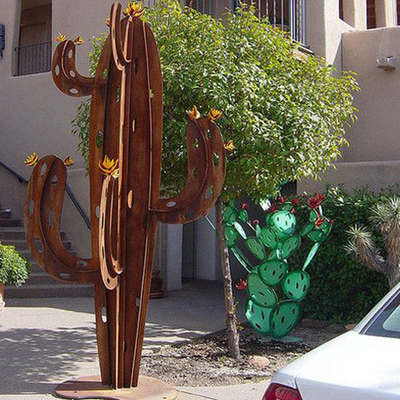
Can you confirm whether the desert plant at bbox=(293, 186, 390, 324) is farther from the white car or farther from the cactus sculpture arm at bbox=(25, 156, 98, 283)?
the white car

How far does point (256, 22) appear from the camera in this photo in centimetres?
752

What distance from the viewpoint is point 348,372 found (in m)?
2.96

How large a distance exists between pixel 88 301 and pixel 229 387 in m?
4.87

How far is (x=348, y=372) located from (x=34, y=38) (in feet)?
48.9

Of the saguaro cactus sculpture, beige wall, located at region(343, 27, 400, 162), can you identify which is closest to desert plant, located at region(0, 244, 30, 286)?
the saguaro cactus sculpture

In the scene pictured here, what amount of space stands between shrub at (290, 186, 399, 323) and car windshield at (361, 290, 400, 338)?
501 cm

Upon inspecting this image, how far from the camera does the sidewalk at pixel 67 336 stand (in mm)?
5902

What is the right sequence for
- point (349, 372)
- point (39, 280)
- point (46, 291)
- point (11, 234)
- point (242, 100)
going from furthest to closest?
point (11, 234), point (39, 280), point (46, 291), point (242, 100), point (349, 372)

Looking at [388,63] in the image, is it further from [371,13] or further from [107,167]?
[107,167]

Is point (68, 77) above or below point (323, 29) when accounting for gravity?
below

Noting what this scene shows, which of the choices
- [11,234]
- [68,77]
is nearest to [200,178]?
[68,77]

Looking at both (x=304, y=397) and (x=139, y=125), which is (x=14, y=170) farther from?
(x=304, y=397)

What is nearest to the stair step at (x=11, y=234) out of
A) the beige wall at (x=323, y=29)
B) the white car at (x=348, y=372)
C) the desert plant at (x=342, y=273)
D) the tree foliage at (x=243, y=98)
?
the tree foliage at (x=243, y=98)

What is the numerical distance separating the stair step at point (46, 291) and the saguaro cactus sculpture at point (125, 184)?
17.2 feet
